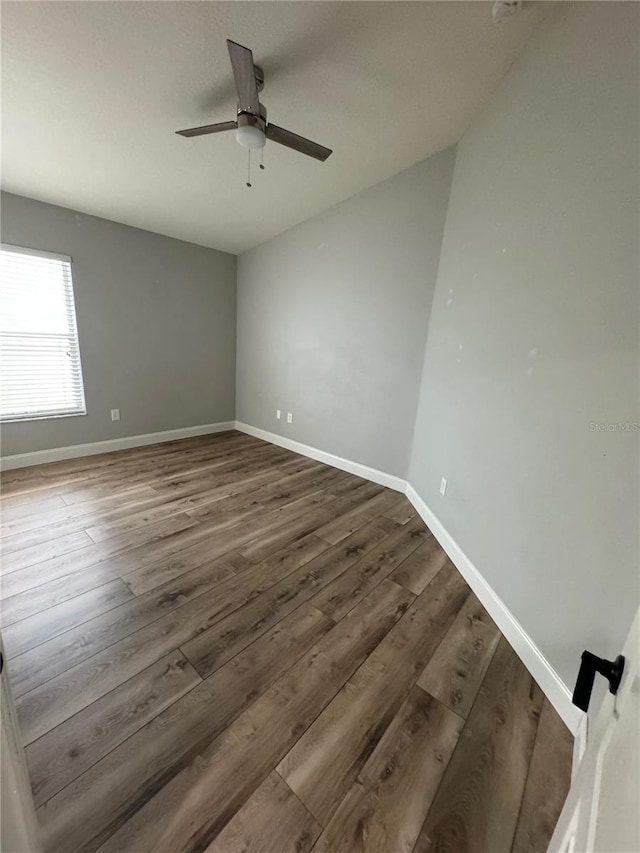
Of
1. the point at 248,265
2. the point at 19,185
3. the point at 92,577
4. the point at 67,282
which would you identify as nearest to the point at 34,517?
the point at 92,577

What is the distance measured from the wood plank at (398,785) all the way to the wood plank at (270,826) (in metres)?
0.05

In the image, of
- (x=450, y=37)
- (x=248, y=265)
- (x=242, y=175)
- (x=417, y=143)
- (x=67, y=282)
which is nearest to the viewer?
(x=450, y=37)

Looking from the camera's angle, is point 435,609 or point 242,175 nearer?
point 435,609

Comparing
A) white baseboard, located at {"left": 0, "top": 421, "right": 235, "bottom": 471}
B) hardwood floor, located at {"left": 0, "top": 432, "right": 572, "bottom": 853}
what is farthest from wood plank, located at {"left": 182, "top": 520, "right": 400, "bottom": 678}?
white baseboard, located at {"left": 0, "top": 421, "right": 235, "bottom": 471}

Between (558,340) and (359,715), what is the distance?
1.59m

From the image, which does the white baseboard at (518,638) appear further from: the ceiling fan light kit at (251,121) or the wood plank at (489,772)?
the ceiling fan light kit at (251,121)

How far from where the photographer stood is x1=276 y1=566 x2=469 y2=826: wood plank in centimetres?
93

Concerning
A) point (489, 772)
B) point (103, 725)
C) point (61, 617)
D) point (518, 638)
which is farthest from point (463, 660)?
point (61, 617)

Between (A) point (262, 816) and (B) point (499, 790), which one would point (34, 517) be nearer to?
(A) point (262, 816)

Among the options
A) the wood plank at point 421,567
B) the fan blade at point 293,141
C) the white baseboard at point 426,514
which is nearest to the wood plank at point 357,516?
the white baseboard at point 426,514

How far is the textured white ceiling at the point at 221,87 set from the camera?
1.35 m

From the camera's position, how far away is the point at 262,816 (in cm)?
86

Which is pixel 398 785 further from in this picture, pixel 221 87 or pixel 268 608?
pixel 221 87

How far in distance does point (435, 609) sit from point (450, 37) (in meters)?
2.74
